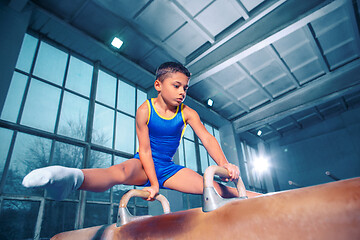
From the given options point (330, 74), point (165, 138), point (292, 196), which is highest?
point (330, 74)

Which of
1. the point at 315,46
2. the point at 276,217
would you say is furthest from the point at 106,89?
the point at 315,46

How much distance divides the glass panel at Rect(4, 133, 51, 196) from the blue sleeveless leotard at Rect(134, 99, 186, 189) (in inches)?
119

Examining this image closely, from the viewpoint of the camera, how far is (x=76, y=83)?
207 inches

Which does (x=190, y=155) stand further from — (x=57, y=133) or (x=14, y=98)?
(x=14, y=98)

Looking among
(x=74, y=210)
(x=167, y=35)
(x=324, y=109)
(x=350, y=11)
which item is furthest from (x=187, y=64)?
(x=324, y=109)

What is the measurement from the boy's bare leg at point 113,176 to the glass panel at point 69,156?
3.28 meters

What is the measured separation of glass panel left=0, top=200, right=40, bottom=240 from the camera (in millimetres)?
3260

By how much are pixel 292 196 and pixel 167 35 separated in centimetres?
564

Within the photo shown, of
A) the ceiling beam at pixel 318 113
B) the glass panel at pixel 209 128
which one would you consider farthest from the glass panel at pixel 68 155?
the ceiling beam at pixel 318 113

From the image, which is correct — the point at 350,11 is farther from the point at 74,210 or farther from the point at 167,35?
Answer: the point at 74,210

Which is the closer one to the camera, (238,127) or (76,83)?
(76,83)

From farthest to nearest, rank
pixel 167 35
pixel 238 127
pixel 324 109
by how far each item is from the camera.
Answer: pixel 324 109, pixel 238 127, pixel 167 35

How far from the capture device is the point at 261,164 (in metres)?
11.8

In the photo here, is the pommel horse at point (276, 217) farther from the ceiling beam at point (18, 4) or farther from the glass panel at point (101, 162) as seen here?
the ceiling beam at point (18, 4)
